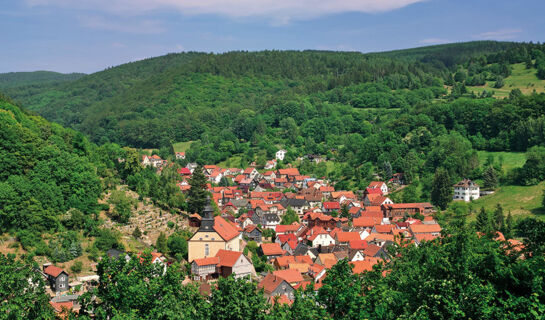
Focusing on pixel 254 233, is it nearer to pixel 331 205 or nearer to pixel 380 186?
pixel 331 205

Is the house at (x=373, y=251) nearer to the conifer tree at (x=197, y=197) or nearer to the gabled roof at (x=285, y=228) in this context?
the gabled roof at (x=285, y=228)

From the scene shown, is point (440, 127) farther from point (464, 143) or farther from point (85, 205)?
point (85, 205)

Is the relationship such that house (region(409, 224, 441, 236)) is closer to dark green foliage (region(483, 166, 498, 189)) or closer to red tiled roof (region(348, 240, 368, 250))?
red tiled roof (region(348, 240, 368, 250))

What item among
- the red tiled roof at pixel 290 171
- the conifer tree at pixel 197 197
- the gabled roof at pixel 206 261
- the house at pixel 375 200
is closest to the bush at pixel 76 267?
the gabled roof at pixel 206 261

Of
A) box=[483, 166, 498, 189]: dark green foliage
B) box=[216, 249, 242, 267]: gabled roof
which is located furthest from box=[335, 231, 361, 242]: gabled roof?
box=[483, 166, 498, 189]: dark green foliage

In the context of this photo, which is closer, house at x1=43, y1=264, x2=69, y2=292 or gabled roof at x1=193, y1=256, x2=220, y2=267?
house at x1=43, y1=264, x2=69, y2=292

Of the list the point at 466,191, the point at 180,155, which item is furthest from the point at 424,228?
the point at 180,155

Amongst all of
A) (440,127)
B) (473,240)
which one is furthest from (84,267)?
(440,127)
